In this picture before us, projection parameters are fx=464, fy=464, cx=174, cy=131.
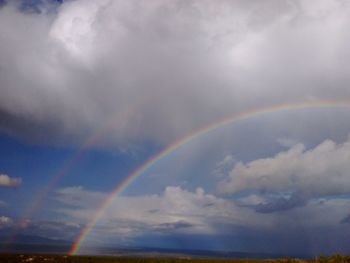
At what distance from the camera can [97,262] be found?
195000mm

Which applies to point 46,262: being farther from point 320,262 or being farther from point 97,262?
point 320,262

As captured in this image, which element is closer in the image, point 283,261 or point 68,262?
point 283,261

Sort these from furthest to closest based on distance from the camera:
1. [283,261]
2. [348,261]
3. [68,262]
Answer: [68,262] < [283,261] < [348,261]

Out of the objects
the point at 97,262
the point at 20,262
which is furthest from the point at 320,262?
the point at 20,262

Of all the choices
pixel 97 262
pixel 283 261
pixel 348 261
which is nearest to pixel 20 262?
pixel 97 262

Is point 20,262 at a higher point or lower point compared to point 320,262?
higher

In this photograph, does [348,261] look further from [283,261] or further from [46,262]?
[46,262]

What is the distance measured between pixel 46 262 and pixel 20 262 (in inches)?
480

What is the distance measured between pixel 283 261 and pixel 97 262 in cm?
12699

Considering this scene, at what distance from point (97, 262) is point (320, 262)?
137 metres

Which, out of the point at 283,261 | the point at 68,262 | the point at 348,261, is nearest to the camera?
the point at 348,261

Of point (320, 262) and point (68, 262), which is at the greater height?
point (68, 262)

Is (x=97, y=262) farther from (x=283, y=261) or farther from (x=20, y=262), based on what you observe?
(x=283, y=261)

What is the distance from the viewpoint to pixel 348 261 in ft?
236
